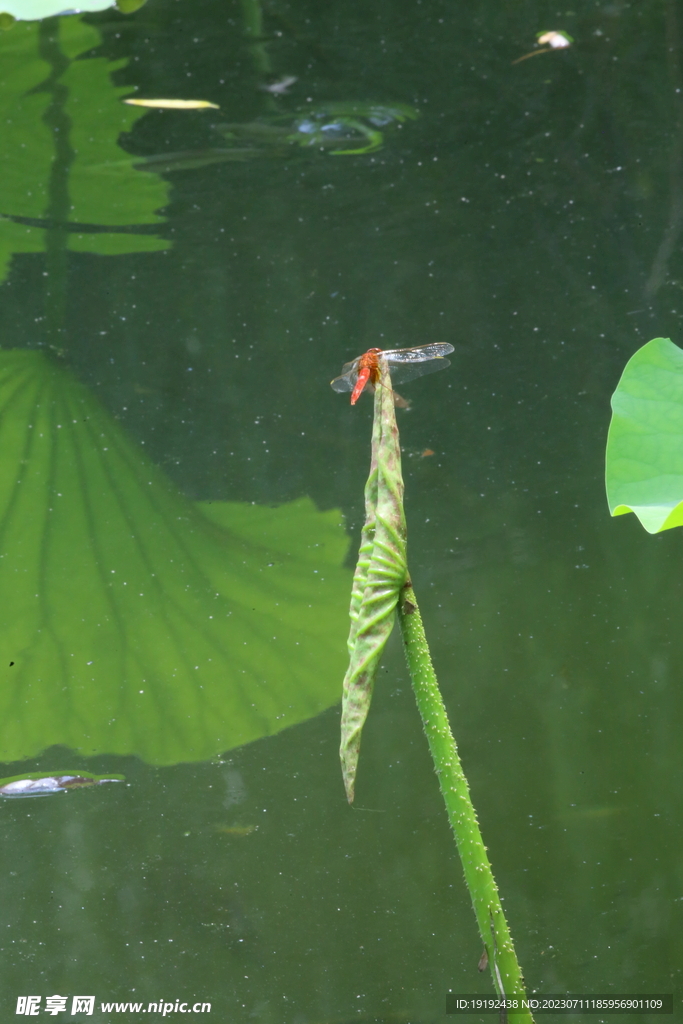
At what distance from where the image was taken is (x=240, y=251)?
22.7 inches

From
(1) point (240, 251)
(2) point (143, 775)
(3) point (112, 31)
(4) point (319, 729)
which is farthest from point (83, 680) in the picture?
(3) point (112, 31)

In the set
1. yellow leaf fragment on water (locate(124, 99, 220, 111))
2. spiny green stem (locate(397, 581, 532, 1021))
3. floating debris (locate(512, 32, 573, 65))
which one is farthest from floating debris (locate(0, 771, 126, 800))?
floating debris (locate(512, 32, 573, 65))

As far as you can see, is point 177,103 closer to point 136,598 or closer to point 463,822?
point 136,598

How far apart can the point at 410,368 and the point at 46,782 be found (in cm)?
47

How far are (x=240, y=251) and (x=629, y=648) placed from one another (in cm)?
48

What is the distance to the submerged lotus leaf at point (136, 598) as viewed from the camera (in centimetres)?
59

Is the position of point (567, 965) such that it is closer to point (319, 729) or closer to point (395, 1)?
point (319, 729)

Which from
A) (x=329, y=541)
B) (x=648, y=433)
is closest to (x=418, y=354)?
(x=648, y=433)

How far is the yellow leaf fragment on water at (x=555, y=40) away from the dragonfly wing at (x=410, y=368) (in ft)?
1.18

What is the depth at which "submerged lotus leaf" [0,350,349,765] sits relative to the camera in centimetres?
59

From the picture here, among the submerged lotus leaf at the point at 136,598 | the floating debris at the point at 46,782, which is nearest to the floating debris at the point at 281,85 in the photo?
the submerged lotus leaf at the point at 136,598

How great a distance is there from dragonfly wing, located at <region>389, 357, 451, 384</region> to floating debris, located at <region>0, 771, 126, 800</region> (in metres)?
0.43

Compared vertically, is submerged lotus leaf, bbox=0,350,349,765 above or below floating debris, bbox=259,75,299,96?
below

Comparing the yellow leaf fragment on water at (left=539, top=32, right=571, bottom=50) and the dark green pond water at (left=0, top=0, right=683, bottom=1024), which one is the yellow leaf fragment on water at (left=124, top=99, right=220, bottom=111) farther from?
the yellow leaf fragment on water at (left=539, top=32, right=571, bottom=50)
